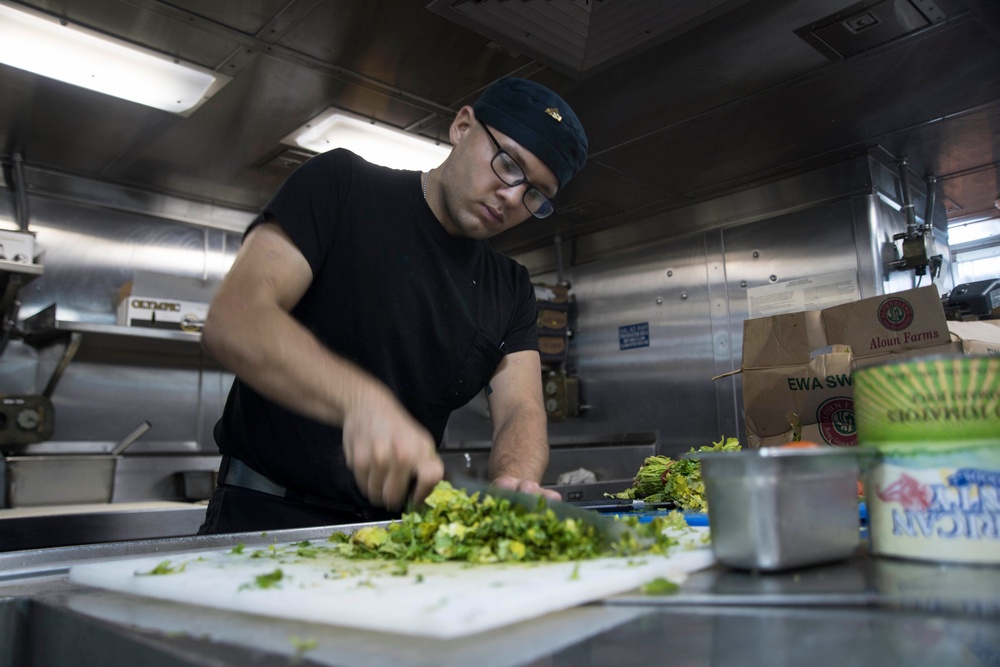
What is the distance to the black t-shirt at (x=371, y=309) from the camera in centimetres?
151

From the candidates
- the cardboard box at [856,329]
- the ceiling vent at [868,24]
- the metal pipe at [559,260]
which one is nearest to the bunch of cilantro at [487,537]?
the cardboard box at [856,329]

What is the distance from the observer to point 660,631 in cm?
60

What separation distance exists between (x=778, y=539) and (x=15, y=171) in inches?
174

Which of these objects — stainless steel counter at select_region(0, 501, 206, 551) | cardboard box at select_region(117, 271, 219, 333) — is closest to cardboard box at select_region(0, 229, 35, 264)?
cardboard box at select_region(117, 271, 219, 333)

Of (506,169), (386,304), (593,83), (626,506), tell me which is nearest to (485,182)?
(506,169)

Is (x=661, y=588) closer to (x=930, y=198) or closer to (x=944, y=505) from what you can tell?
(x=944, y=505)

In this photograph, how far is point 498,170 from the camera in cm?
170

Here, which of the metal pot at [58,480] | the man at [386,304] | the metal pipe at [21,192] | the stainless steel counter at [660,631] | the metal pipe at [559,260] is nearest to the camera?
the stainless steel counter at [660,631]

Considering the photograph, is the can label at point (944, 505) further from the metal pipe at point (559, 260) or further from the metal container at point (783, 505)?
the metal pipe at point (559, 260)

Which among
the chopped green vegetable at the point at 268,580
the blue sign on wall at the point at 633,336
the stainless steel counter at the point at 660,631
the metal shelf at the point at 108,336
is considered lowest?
the stainless steel counter at the point at 660,631

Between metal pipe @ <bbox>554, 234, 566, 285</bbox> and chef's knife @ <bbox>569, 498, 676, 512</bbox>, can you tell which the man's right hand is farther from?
metal pipe @ <bbox>554, 234, 566, 285</bbox>

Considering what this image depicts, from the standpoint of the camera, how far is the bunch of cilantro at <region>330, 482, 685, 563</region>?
2.88 ft

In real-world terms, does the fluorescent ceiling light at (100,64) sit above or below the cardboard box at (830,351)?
above

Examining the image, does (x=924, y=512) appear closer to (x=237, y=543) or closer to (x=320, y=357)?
(x=320, y=357)
